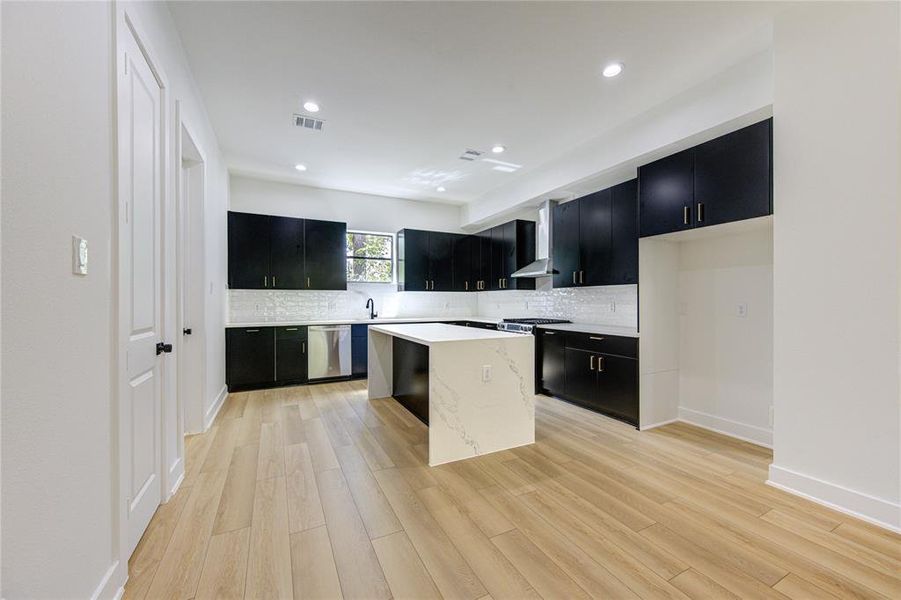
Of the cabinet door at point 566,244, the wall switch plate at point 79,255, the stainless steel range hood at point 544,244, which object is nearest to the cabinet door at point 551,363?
the cabinet door at point 566,244

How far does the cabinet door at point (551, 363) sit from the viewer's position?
4207 millimetres

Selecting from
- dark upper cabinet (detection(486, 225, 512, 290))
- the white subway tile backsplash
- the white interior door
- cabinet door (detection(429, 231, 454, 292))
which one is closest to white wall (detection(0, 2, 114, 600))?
the white interior door

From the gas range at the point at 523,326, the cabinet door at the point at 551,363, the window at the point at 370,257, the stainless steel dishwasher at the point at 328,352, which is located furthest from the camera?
the window at the point at 370,257

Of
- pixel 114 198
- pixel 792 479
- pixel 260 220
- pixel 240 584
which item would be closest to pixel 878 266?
pixel 792 479

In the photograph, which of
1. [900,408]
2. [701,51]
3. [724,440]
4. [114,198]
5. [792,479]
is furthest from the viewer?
[724,440]

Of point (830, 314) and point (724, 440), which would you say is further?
point (724, 440)

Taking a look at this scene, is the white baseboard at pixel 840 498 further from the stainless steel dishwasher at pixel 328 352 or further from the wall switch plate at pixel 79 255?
the stainless steel dishwasher at pixel 328 352

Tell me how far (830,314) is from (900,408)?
54 centimetres

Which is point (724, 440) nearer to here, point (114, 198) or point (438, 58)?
point (438, 58)

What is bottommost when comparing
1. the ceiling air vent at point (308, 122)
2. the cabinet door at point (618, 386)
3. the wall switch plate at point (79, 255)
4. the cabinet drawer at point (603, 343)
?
the cabinet door at point (618, 386)

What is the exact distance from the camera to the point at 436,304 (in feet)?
21.7

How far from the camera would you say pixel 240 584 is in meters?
1.49

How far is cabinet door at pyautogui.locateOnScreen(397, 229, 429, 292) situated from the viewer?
5941mm

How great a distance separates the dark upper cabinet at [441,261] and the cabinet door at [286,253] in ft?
6.75
